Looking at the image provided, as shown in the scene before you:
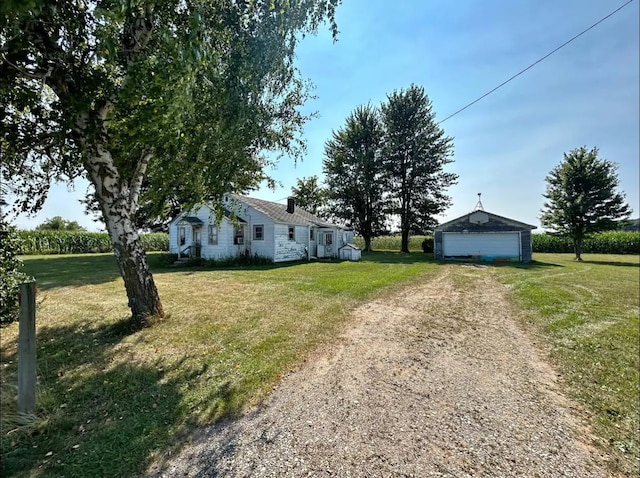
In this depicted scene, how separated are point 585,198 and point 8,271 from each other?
1196 inches

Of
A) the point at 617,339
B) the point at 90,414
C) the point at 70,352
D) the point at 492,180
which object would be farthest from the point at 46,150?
the point at 492,180

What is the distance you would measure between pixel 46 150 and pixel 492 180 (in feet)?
53.2

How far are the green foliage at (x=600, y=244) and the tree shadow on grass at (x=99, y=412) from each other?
3476 centimetres

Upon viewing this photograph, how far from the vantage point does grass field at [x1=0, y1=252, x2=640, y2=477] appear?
2.58m

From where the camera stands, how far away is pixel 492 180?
1472cm

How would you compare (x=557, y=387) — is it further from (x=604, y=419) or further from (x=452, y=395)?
(x=452, y=395)

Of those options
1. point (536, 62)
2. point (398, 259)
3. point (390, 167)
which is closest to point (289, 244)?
point (398, 259)

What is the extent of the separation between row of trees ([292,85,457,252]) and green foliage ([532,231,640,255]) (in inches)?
480

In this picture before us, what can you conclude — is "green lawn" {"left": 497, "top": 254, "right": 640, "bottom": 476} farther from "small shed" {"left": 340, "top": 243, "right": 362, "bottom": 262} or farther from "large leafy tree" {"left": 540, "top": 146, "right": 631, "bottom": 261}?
"large leafy tree" {"left": 540, "top": 146, "right": 631, "bottom": 261}

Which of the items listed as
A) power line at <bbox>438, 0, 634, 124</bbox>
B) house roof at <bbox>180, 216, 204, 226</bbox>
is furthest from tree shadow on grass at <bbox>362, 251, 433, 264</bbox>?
house roof at <bbox>180, 216, 204, 226</bbox>

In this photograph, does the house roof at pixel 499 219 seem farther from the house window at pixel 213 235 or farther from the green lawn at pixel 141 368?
the green lawn at pixel 141 368

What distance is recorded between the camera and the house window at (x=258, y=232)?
1791 centimetres

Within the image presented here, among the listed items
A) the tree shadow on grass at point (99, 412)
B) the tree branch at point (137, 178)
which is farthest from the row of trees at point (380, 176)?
the tree shadow on grass at point (99, 412)

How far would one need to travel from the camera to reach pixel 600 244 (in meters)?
31.3
